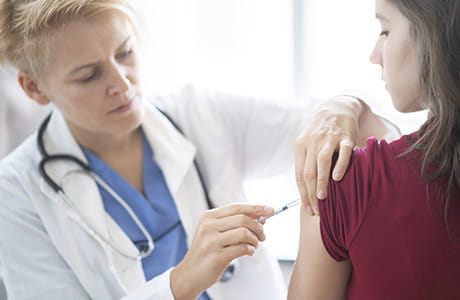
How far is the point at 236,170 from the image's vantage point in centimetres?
140

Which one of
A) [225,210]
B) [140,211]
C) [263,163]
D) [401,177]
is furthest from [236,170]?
[401,177]

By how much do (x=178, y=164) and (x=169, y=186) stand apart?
0.20ft

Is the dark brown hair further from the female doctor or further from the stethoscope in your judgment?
the stethoscope

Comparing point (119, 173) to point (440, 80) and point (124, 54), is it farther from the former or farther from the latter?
point (440, 80)

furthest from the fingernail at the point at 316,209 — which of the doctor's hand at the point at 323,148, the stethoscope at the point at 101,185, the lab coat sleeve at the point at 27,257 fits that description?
the lab coat sleeve at the point at 27,257

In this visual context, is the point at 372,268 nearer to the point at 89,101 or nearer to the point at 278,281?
→ the point at 278,281

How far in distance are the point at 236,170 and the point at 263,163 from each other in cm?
8

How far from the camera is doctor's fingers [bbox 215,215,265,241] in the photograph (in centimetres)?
93

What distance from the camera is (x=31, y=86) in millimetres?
1229

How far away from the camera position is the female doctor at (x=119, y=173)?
1.08m

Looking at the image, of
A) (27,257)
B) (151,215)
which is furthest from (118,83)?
(27,257)

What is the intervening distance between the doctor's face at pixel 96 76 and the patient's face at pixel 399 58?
2.03 ft

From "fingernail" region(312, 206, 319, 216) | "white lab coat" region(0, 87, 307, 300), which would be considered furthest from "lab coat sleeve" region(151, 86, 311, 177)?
"fingernail" region(312, 206, 319, 216)

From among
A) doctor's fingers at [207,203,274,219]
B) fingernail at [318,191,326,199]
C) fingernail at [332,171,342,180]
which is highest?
fingernail at [332,171,342,180]
